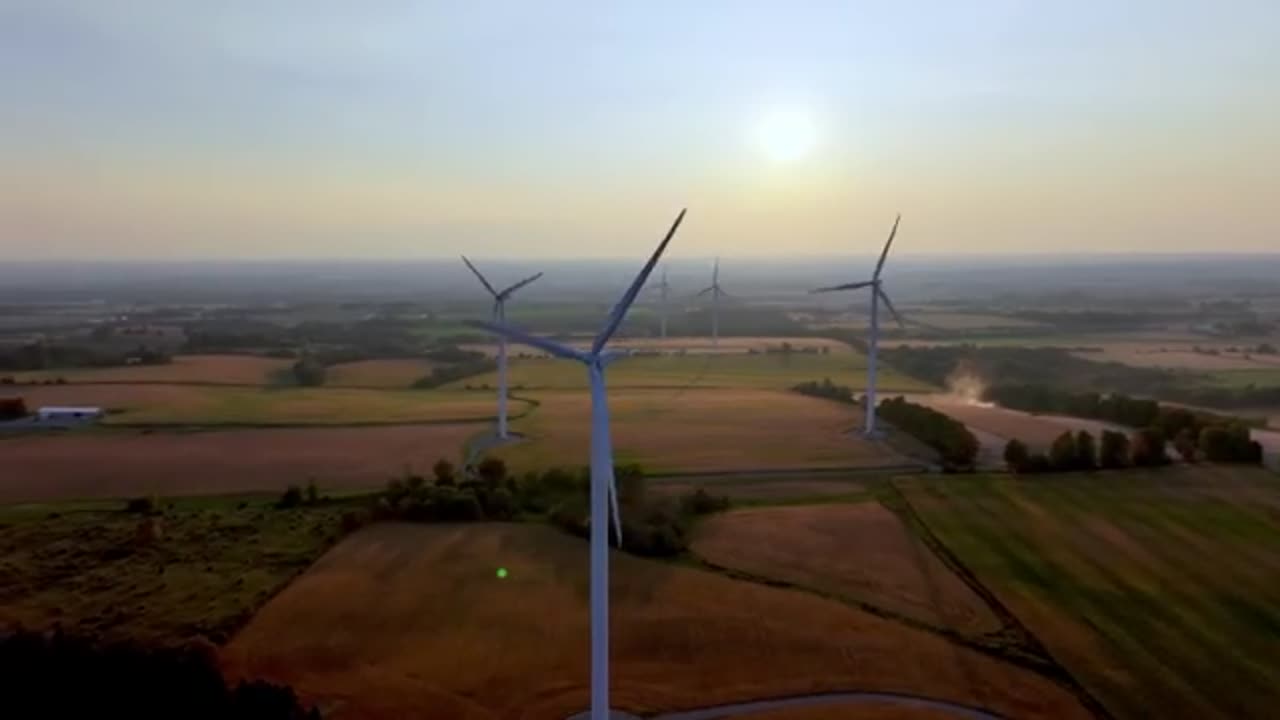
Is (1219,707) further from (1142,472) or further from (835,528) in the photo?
(1142,472)

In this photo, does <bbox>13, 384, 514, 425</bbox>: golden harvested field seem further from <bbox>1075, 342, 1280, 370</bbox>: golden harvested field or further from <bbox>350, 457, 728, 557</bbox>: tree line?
<bbox>1075, 342, 1280, 370</bbox>: golden harvested field

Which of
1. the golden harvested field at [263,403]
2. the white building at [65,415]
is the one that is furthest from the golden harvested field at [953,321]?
the white building at [65,415]

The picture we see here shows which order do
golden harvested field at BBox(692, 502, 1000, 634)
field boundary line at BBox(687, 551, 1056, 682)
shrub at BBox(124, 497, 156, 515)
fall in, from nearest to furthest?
field boundary line at BBox(687, 551, 1056, 682)
golden harvested field at BBox(692, 502, 1000, 634)
shrub at BBox(124, 497, 156, 515)

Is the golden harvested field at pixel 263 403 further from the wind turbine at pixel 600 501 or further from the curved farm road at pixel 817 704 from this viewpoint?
the wind turbine at pixel 600 501

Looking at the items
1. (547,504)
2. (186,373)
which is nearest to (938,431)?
(547,504)

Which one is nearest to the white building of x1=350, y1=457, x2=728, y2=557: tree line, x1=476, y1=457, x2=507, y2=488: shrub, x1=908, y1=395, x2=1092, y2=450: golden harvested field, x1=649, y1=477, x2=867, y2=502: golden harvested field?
x1=350, y1=457, x2=728, y2=557: tree line

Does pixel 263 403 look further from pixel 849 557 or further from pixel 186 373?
pixel 849 557
